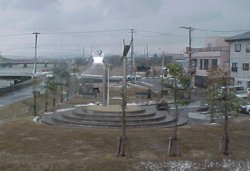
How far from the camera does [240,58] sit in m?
46.2

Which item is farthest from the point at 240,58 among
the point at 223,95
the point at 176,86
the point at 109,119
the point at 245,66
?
the point at 176,86

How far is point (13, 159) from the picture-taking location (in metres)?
13.6

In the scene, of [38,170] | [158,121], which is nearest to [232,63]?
[158,121]

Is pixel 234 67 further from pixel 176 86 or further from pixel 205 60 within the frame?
pixel 176 86

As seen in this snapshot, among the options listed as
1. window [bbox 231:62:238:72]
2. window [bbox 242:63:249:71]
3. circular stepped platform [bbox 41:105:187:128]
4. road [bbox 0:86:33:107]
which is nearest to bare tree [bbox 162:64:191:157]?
circular stepped platform [bbox 41:105:187:128]

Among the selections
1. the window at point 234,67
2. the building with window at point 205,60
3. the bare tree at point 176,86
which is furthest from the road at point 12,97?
the bare tree at point 176,86

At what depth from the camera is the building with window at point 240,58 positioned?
4488 cm

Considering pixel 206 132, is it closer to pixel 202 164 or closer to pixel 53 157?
pixel 202 164

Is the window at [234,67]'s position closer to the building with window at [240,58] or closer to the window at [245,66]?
the building with window at [240,58]

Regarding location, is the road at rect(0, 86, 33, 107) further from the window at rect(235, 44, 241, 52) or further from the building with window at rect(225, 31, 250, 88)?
the window at rect(235, 44, 241, 52)

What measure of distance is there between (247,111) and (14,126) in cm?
1697

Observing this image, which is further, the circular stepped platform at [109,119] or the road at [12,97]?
the road at [12,97]

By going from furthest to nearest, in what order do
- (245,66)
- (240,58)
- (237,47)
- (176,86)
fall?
1. (237,47)
2. (240,58)
3. (245,66)
4. (176,86)

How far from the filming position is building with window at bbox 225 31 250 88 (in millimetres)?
44875
